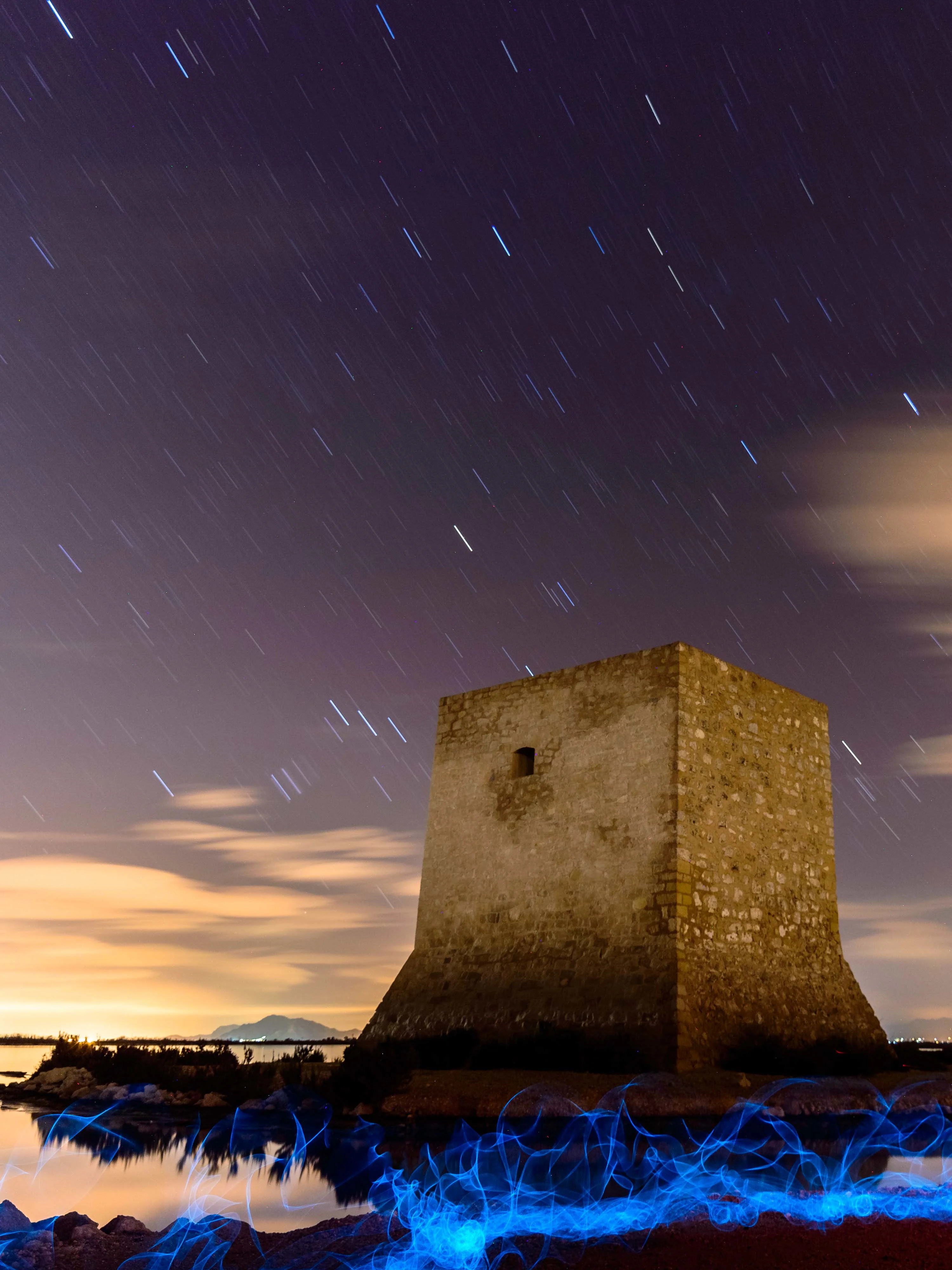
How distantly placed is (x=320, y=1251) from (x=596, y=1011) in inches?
364

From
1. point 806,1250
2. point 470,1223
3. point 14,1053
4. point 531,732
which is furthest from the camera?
point 14,1053

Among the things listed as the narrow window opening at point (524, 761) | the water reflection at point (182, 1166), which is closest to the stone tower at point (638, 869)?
the narrow window opening at point (524, 761)

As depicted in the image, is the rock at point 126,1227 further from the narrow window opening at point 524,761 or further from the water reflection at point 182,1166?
the narrow window opening at point 524,761

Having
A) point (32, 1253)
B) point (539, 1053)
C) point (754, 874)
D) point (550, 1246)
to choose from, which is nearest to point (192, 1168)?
point (32, 1253)

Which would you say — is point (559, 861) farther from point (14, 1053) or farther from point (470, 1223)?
point (14, 1053)

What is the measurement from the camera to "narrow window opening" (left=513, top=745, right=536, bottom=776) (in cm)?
1720

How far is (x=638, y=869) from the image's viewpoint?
14.8m

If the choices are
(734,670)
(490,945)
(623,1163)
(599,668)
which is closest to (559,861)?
(490,945)

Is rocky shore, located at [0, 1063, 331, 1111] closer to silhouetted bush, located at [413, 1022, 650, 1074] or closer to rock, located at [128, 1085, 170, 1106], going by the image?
rock, located at [128, 1085, 170, 1106]

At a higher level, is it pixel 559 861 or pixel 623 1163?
pixel 559 861

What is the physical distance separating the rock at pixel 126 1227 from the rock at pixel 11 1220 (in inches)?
18.7

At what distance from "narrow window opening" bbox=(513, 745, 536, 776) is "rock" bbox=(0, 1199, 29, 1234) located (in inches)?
456

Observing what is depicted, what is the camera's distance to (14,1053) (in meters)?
37.6

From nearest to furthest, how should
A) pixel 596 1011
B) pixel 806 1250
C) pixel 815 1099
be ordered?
pixel 806 1250, pixel 815 1099, pixel 596 1011
